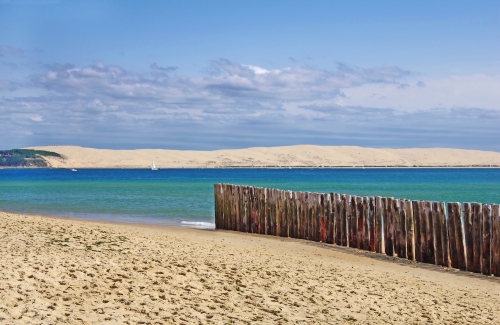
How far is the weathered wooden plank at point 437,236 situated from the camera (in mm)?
12727

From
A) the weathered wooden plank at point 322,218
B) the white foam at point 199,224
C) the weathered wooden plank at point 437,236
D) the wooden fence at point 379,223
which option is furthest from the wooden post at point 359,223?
the white foam at point 199,224

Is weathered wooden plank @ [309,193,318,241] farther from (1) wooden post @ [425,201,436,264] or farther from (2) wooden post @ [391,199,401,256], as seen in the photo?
(1) wooden post @ [425,201,436,264]

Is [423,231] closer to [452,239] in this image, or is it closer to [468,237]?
[452,239]

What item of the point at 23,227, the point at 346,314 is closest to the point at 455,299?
the point at 346,314

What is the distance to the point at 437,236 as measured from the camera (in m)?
12.8

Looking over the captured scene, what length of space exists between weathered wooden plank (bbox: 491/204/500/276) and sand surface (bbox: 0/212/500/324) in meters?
0.28

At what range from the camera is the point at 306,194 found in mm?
16625

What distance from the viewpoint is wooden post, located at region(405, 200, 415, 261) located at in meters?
13.4

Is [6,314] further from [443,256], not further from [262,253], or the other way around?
[443,256]

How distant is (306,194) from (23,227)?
7.24m

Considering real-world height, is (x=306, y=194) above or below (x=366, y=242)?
above

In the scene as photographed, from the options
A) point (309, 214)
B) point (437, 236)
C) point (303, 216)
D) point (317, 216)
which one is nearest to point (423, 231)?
point (437, 236)

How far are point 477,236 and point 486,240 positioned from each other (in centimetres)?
19

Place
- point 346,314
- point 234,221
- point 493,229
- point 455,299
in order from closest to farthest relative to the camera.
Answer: point 346,314, point 455,299, point 493,229, point 234,221
